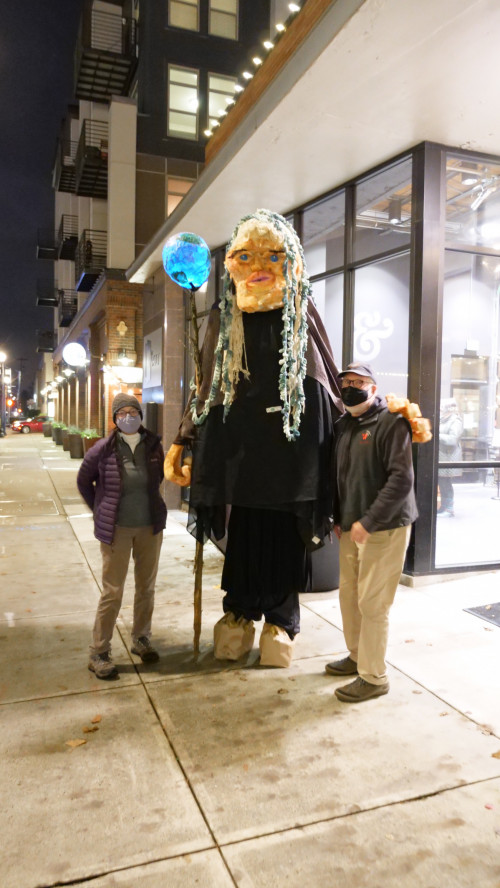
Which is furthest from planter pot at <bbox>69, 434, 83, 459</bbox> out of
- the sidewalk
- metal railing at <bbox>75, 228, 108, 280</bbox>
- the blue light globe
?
the blue light globe

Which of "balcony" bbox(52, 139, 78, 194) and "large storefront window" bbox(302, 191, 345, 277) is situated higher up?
"balcony" bbox(52, 139, 78, 194)

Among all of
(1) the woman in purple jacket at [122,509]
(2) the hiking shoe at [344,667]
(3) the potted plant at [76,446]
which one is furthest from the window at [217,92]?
(2) the hiking shoe at [344,667]

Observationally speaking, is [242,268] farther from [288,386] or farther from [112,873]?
[112,873]

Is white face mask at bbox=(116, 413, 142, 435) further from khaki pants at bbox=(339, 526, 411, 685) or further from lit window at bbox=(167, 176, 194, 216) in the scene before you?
lit window at bbox=(167, 176, 194, 216)

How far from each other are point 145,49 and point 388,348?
1360 centimetres

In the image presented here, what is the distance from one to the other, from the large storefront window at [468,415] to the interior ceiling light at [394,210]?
637 millimetres

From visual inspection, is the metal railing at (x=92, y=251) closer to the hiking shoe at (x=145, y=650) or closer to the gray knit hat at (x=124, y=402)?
the gray knit hat at (x=124, y=402)

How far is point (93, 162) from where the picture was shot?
17797mm

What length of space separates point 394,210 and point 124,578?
464cm

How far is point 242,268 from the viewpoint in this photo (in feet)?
13.1

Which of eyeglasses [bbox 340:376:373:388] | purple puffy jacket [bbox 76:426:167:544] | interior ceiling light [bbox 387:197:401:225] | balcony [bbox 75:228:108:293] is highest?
balcony [bbox 75:228:108:293]

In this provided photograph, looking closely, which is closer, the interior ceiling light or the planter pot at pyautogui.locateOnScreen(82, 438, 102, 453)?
the interior ceiling light

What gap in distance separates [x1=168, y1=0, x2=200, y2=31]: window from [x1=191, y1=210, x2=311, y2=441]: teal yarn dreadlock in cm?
1574

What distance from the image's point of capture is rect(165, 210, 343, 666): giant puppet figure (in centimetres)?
391
